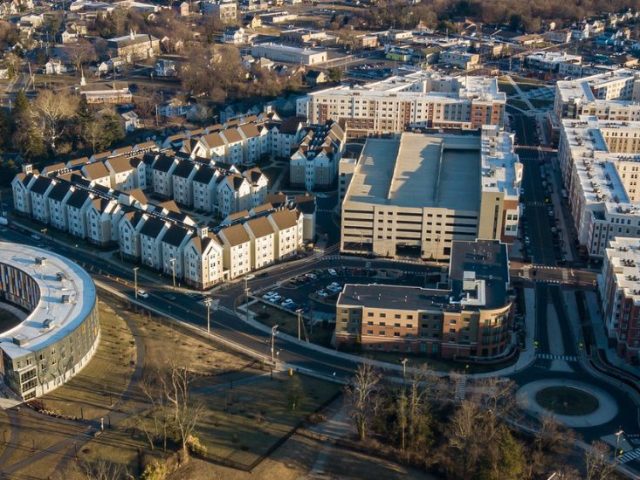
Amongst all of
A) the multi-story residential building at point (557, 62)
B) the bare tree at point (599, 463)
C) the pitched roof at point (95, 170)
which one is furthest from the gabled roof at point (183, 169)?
the multi-story residential building at point (557, 62)

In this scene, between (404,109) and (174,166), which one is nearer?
(174,166)

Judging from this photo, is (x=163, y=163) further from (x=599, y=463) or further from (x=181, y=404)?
(x=599, y=463)

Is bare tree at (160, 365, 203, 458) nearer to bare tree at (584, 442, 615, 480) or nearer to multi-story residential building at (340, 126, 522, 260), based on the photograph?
bare tree at (584, 442, 615, 480)

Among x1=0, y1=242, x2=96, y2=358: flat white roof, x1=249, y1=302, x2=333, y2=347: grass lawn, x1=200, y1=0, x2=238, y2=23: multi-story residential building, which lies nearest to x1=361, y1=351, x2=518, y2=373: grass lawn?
x1=249, y1=302, x2=333, y2=347: grass lawn

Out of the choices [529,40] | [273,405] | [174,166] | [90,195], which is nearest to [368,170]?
[174,166]

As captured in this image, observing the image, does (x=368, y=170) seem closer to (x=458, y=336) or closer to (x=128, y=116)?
(x=458, y=336)

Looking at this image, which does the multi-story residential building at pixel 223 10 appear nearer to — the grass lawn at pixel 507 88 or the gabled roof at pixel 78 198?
the grass lawn at pixel 507 88
